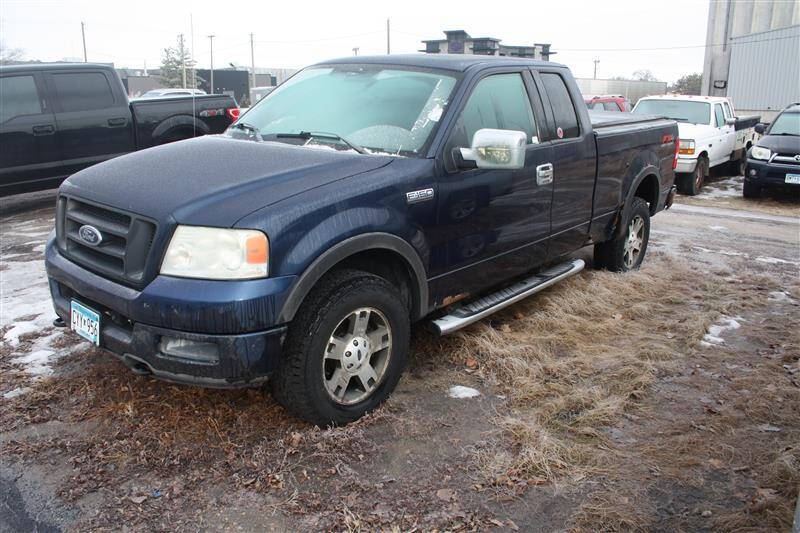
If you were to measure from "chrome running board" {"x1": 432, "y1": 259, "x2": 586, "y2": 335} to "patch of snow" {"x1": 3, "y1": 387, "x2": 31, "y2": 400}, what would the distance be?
234cm

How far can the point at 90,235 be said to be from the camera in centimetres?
331

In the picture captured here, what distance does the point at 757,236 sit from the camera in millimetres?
8602

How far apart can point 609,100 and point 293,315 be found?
698 inches

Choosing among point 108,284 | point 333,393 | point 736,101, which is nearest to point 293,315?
Answer: point 333,393

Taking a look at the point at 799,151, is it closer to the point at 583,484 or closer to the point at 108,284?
the point at 583,484

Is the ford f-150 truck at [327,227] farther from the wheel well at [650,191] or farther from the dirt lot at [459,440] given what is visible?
the wheel well at [650,191]

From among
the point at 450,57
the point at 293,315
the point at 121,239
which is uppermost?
the point at 450,57

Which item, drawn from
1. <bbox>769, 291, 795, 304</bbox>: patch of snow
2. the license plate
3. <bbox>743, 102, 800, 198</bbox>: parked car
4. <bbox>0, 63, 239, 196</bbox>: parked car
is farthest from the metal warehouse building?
the license plate

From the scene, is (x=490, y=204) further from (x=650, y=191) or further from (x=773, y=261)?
(x=773, y=261)

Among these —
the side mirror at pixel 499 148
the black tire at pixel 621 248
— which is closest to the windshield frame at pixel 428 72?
the side mirror at pixel 499 148

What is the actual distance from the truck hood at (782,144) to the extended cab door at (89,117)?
33.9ft

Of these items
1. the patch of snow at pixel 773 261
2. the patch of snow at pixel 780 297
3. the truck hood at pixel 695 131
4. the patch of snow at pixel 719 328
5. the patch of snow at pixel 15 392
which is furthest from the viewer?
the truck hood at pixel 695 131

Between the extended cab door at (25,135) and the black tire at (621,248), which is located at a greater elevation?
the extended cab door at (25,135)

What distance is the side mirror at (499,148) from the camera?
3623 mm
